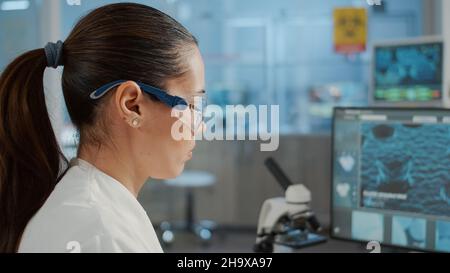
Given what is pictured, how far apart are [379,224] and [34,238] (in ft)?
2.77

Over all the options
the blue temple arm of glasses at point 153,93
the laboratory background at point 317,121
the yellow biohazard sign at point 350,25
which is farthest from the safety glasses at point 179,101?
the yellow biohazard sign at point 350,25

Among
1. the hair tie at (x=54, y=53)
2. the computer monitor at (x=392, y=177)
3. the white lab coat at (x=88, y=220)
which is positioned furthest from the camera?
the computer monitor at (x=392, y=177)

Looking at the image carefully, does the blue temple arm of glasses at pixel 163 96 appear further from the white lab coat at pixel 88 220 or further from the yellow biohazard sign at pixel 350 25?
the yellow biohazard sign at pixel 350 25

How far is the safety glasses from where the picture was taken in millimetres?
706

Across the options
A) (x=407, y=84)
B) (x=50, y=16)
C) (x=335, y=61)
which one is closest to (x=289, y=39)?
(x=335, y=61)

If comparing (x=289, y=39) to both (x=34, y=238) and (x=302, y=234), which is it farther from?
(x=34, y=238)

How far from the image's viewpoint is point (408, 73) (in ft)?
5.33

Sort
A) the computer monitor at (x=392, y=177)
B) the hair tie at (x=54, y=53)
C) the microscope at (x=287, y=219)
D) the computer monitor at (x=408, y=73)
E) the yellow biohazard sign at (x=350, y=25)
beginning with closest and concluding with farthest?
the hair tie at (x=54, y=53) → the computer monitor at (x=392, y=177) → the microscope at (x=287, y=219) → the yellow biohazard sign at (x=350, y=25) → the computer monitor at (x=408, y=73)

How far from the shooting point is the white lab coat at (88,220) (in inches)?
24.6

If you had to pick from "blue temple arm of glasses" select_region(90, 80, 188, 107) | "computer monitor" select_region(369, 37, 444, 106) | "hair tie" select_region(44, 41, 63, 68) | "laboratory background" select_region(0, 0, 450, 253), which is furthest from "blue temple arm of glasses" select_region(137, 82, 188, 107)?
"computer monitor" select_region(369, 37, 444, 106)

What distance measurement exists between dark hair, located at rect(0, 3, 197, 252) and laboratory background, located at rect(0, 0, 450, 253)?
50cm

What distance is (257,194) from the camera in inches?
148

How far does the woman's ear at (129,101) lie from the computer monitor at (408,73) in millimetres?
1045
